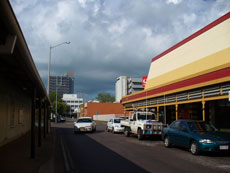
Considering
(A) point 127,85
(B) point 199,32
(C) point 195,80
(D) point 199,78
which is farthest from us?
(A) point 127,85

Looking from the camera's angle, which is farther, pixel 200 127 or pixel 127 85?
pixel 127 85

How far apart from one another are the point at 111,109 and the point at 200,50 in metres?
64.8

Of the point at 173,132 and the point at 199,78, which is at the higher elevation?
the point at 199,78

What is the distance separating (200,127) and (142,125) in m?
6.10

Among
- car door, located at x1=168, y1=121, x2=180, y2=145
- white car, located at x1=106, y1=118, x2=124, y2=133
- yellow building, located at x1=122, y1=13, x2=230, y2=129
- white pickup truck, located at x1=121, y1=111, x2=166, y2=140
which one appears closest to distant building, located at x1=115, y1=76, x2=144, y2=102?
yellow building, located at x1=122, y1=13, x2=230, y2=129

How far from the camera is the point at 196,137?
11.4 meters

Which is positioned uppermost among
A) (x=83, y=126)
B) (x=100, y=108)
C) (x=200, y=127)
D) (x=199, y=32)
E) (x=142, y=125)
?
(x=199, y=32)

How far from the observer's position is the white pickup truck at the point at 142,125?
59.3 feet

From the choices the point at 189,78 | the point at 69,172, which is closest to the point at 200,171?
the point at 69,172

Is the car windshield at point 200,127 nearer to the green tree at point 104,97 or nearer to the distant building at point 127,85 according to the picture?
the distant building at point 127,85

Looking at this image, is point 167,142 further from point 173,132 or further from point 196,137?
point 196,137

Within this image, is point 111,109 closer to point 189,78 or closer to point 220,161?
point 189,78

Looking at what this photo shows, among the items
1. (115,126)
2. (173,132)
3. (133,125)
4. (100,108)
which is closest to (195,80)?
(133,125)

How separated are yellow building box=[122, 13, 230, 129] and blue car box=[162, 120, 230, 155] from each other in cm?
405
